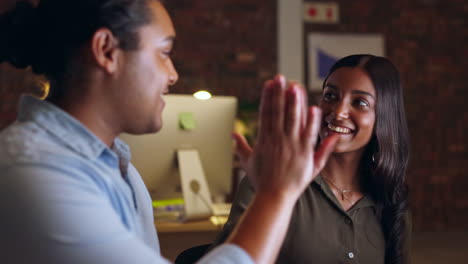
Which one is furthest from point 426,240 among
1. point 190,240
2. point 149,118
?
point 149,118

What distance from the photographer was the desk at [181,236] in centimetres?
220

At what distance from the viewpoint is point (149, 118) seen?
3.18 ft

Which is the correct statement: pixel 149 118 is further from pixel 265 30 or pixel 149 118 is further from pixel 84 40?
pixel 265 30

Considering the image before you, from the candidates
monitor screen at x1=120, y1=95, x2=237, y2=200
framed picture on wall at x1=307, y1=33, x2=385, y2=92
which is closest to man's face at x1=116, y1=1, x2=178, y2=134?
monitor screen at x1=120, y1=95, x2=237, y2=200

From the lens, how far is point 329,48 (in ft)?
16.2

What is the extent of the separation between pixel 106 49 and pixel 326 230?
36.2 inches

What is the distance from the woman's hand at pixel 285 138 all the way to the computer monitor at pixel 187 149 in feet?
4.66

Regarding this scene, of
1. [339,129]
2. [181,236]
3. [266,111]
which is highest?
[266,111]

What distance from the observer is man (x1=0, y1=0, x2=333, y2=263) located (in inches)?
28.4

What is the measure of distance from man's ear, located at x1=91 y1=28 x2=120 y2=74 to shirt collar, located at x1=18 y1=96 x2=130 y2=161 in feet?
0.36

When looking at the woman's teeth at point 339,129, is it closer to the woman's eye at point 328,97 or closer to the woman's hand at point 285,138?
the woman's eye at point 328,97

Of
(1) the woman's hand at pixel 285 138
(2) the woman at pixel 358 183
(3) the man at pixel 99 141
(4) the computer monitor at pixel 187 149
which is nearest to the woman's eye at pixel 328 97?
(2) the woman at pixel 358 183

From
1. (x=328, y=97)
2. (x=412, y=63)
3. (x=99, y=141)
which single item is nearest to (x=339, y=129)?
(x=328, y=97)

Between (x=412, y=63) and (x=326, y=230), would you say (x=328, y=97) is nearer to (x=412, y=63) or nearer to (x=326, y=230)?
(x=326, y=230)
